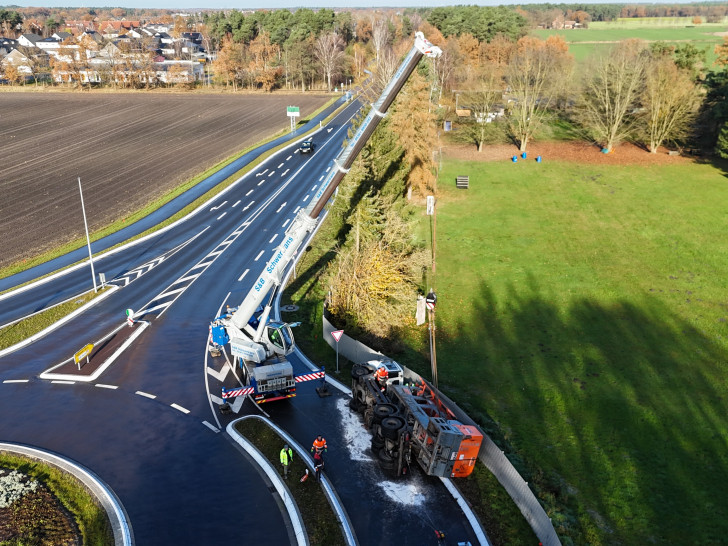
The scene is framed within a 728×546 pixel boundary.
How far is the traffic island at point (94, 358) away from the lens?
27859mm

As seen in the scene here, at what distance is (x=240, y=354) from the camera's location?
26.0 m

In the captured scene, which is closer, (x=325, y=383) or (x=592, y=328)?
(x=325, y=383)

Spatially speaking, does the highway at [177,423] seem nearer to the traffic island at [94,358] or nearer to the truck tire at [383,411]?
the traffic island at [94,358]

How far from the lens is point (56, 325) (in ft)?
108

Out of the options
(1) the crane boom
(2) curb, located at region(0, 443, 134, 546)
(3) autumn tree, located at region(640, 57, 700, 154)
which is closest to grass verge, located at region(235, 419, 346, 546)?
(1) the crane boom

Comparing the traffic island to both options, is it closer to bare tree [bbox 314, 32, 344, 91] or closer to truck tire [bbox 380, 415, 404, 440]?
truck tire [bbox 380, 415, 404, 440]

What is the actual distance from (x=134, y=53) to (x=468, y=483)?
153 meters

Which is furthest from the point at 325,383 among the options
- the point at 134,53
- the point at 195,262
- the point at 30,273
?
the point at 134,53

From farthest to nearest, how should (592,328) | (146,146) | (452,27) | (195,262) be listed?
(452,27)
(146,146)
(195,262)
(592,328)

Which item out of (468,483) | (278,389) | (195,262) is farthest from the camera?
(195,262)

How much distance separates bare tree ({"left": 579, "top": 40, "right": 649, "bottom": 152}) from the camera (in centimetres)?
7038

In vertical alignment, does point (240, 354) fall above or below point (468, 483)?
above

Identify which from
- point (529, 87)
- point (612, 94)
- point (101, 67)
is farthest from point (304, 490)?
point (101, 67)

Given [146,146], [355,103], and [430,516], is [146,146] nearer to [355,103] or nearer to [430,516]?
[355,103]
